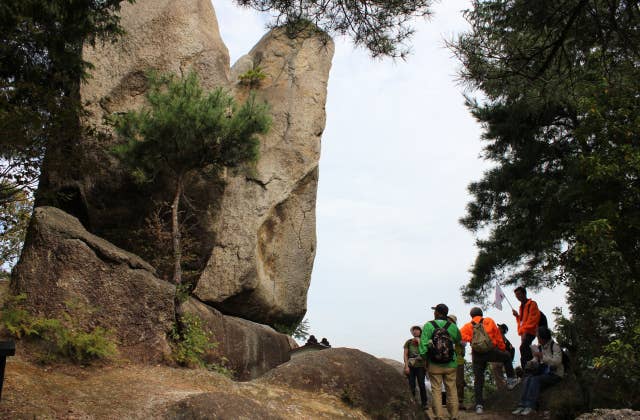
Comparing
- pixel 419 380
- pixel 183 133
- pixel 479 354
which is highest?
pixel 183 133

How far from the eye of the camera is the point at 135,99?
1611 cm

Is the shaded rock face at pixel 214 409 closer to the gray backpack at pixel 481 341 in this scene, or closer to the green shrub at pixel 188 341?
the green shrub at pixel 188 341

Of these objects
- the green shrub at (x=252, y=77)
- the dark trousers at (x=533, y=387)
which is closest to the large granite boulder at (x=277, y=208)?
the green shrub at (x=252, y=77)

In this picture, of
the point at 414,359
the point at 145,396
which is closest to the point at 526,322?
the point at 414,359

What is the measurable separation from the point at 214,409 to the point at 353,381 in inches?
136

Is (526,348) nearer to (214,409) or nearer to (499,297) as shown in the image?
(499,297)

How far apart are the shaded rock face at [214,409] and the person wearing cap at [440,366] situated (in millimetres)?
2761

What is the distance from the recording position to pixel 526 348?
11.3 metres

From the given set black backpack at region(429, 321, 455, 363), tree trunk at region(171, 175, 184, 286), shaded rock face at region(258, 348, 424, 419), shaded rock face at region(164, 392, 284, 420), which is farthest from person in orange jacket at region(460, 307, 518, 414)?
tree trunk at region(171, 175, 184, 286)

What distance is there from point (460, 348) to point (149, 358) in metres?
5.19

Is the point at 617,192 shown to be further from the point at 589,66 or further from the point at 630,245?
the point at 589,66

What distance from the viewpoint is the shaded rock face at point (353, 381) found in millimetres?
9906

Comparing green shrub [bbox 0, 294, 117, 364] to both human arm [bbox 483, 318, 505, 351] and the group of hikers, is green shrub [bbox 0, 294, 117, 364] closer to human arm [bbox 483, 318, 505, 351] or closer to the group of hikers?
the group of hikers

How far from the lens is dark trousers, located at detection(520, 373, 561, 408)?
10398 mm
